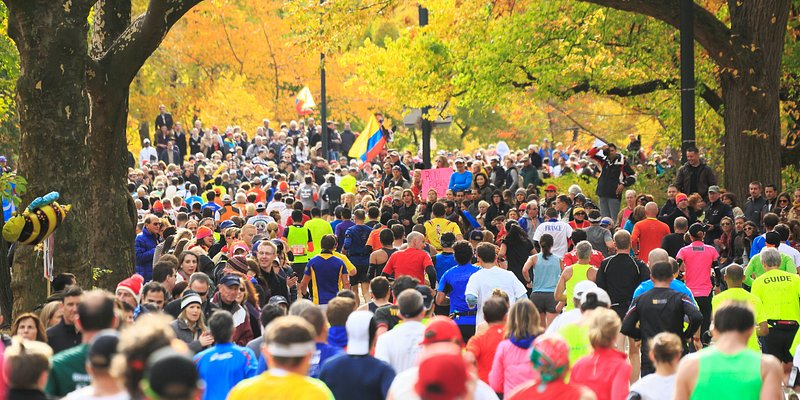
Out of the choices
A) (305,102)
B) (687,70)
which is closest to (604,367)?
(687,70)

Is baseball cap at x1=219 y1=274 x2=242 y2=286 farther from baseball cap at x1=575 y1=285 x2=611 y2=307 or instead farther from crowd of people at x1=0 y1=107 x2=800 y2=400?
baseball cap at x1=575 y1=285 x2=611 y2=307

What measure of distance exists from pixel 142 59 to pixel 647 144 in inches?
1345

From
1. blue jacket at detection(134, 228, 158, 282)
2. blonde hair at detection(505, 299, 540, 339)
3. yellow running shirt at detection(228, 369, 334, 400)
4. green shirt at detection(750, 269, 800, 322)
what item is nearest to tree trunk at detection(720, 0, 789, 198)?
green shirt at detection(750, 269, 800, 322)

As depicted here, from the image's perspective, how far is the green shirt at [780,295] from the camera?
1259cm

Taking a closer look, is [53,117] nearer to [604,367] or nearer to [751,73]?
[604,367]

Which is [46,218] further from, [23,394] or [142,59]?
[23,394]

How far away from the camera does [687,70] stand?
19.7 metres

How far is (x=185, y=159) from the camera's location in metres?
40.0

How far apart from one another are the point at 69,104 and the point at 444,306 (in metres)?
4.76

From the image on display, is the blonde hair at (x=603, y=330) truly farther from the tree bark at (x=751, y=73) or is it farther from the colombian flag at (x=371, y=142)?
the colombian flag at (x=371, y=142)

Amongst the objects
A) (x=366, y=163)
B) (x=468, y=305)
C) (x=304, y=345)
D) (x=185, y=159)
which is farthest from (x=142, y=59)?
(x=185, y=159)

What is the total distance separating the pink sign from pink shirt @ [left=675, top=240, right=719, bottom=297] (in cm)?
1008

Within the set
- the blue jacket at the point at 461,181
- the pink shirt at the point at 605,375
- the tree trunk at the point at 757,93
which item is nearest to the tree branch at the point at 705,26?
the tree trunk at the point at 757,93

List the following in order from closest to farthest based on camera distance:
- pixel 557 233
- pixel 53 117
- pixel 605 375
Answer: pixel 605 375
pixel 53 117
pixel 557 233
